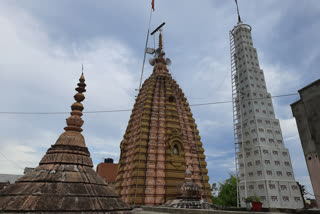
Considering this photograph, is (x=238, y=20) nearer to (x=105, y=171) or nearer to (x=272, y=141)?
(x=272, y=141)

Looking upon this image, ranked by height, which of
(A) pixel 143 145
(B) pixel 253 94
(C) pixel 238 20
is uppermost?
(C) pixel 238 20

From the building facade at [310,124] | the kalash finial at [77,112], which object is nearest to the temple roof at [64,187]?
the kalash finial at [77,112]

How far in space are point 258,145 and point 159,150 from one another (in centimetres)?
1367

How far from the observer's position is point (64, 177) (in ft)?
11.5

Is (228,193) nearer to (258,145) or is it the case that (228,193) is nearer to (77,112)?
(258,145)

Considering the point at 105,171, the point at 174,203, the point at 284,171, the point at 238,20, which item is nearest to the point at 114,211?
the point at 174,203

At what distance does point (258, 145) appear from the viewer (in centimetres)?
2395

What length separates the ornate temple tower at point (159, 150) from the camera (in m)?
16.5

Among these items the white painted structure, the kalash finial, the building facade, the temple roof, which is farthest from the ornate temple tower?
the building facade

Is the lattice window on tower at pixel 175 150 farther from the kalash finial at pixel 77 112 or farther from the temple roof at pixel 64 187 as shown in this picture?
the temple roof at pixel 64 187

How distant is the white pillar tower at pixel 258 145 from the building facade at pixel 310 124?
666 inches

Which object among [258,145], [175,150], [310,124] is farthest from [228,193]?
[310,124]

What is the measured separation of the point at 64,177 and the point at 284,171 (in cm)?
2708

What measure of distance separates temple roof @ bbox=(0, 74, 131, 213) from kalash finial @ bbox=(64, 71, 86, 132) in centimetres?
14
